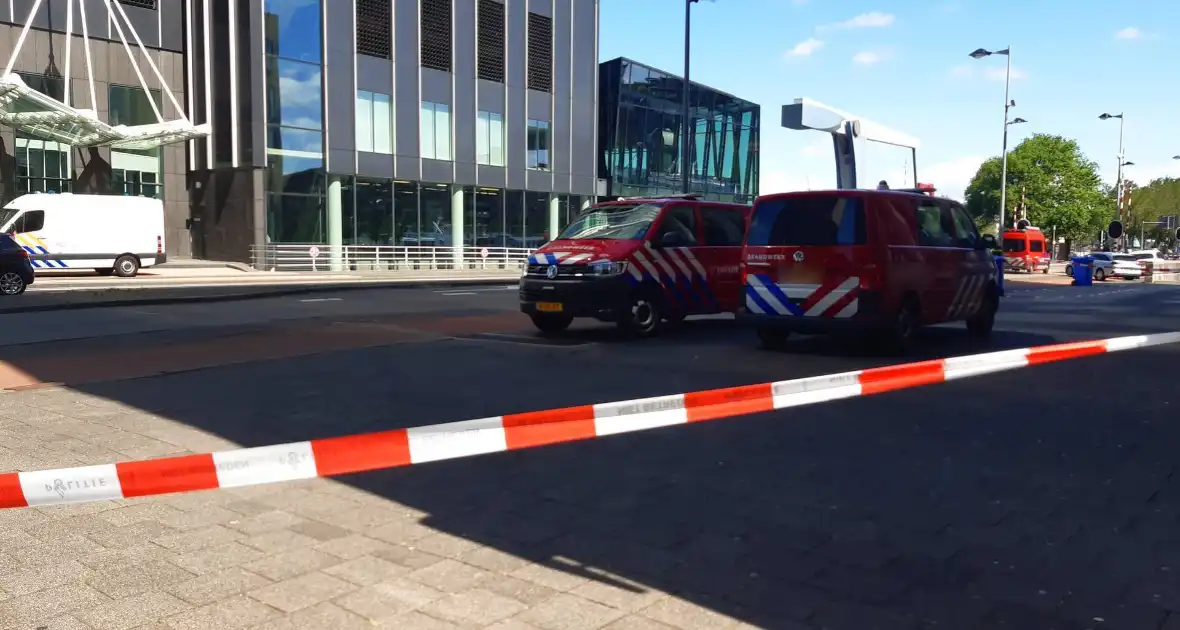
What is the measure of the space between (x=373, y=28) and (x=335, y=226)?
817 centimetres

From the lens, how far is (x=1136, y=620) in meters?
3.25

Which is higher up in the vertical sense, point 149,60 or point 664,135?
point 149,60

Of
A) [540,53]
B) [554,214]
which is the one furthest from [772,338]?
[540,53]

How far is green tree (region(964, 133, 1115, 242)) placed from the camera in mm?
80875

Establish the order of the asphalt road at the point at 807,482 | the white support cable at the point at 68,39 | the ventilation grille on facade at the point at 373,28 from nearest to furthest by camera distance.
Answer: the asphalt road at the point at 807,482 < the white support cable at the point at 68,39 < the ventilation grille on facade at the point at 373,28

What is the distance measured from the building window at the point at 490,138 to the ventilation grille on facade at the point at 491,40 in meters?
1.73

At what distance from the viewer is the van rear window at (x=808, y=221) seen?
33.1ft

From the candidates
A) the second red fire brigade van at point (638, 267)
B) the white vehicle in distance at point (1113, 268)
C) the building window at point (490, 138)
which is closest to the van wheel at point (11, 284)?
the second red fire brigade van at point (638, 267)

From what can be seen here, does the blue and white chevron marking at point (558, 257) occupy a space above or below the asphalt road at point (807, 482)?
above

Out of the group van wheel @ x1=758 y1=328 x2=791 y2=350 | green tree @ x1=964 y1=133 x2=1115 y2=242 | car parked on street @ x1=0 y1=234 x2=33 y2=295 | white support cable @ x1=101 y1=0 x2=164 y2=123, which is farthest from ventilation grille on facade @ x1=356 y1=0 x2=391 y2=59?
green tree @ x1=964 y1=133 x2=1115 y2=242

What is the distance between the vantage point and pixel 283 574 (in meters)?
3.71

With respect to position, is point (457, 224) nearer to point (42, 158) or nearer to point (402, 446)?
point (42, 158)

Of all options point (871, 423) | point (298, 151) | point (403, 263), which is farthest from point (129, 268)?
point (871, 423)

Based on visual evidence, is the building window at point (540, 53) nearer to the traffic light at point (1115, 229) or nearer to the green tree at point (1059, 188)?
the traffic light at point (1115, 229)
